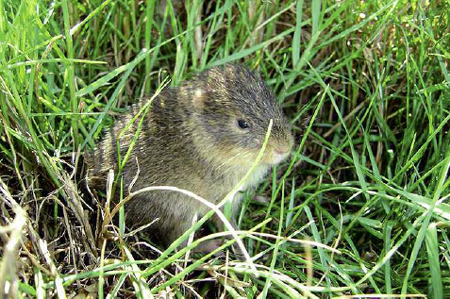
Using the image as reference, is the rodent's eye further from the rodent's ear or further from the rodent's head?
the rodent's ear

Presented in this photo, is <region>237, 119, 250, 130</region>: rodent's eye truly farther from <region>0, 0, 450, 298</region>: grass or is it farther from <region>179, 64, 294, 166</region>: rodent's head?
<region>0, 0, 450, 298</region>: grass

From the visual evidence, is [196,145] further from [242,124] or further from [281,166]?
[281,166]

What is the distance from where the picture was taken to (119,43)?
380 cm

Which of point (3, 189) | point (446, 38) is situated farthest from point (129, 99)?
point (446, 38)

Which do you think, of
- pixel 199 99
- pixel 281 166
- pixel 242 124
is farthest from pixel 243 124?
pixel 281 166

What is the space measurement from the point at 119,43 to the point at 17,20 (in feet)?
3.82

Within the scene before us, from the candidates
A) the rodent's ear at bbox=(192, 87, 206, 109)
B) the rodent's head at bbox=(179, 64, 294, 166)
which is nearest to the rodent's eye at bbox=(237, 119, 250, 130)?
the rodent's head at bbox=(179, 64, 294, 166)

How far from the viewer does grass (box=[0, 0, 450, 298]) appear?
2527mm

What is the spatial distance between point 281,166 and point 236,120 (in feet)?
2.39

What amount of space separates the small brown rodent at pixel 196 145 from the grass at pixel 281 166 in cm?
14

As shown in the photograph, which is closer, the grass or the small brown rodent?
the grass

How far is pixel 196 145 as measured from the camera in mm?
3145

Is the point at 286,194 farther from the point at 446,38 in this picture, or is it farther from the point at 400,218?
the point at 446,38

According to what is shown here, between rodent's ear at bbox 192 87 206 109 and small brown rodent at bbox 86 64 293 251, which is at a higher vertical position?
rodent's ear at bbox 192 87 206 109
